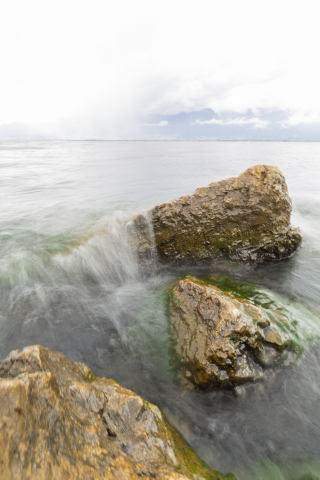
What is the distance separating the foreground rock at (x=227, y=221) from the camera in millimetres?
7012

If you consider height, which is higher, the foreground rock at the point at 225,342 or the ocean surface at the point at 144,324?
the foreground rock at the point at 225,342

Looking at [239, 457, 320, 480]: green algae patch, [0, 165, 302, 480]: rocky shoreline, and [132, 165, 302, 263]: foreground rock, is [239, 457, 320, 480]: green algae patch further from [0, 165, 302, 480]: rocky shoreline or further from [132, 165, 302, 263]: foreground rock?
[132, 165, 302, 263]: foreground rock

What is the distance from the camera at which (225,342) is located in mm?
3947

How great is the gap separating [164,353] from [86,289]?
3.19m

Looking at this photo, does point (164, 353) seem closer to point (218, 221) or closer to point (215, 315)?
point (215, 315)

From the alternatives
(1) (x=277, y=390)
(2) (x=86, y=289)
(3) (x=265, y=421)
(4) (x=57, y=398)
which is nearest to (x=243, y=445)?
(3) (x=265, y=421)

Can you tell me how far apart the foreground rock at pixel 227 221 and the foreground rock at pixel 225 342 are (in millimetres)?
2623

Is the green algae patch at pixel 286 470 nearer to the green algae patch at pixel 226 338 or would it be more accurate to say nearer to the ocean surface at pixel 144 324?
the ocean surface at pixel 144 324

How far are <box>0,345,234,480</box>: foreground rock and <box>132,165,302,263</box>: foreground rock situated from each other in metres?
4.79

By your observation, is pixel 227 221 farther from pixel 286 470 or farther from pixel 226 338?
pixel 286 470

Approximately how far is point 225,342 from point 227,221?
3.97 meters

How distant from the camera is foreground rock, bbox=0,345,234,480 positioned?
65.8 inches

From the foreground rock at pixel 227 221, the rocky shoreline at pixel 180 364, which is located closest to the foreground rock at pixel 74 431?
the rocky shoreline at pixel 180 364

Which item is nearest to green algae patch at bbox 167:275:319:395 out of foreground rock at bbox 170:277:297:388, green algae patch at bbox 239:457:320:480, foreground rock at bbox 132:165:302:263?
foreground rock at bbox 170:277:297:388
